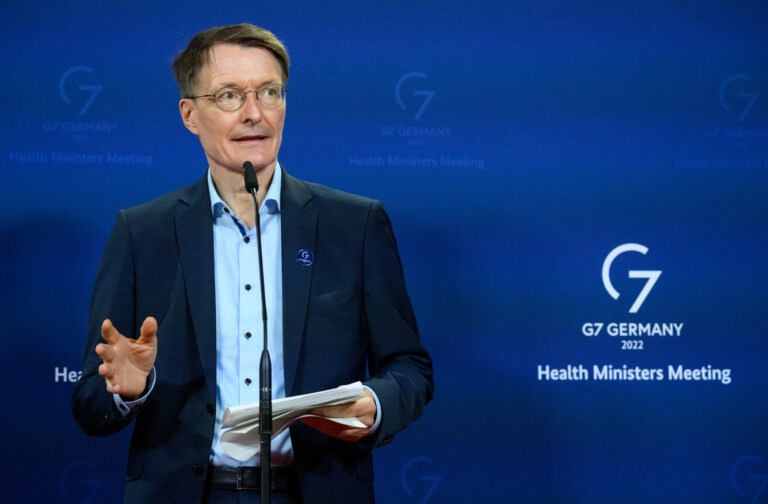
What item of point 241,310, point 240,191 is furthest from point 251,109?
point 241,310

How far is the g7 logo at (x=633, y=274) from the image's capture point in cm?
327

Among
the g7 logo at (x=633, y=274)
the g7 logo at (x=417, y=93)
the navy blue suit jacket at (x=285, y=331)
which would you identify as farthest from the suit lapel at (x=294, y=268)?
the g7 logo at (x=633, y=274)

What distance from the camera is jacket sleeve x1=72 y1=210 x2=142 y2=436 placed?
204 centimetres

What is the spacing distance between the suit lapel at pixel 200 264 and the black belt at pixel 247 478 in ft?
0.68

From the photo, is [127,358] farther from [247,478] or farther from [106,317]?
[247,478]

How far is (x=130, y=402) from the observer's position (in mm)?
1984

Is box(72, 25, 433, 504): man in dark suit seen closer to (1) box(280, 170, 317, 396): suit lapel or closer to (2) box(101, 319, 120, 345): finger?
(1) box(280, 170, 317, 396): suit lapel

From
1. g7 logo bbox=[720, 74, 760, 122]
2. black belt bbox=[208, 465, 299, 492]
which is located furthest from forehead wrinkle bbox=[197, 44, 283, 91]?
g7 logo bbox=[720, 74, 760, 122]

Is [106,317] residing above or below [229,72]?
below

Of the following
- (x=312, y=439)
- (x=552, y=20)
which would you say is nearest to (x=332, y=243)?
(x=312, y=439)

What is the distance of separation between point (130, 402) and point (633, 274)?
213 centimetres

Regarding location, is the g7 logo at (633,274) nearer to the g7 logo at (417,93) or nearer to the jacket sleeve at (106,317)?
the g7 logo at (417,93)

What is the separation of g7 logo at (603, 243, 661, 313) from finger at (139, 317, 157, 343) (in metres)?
2.03

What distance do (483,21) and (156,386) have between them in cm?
207
